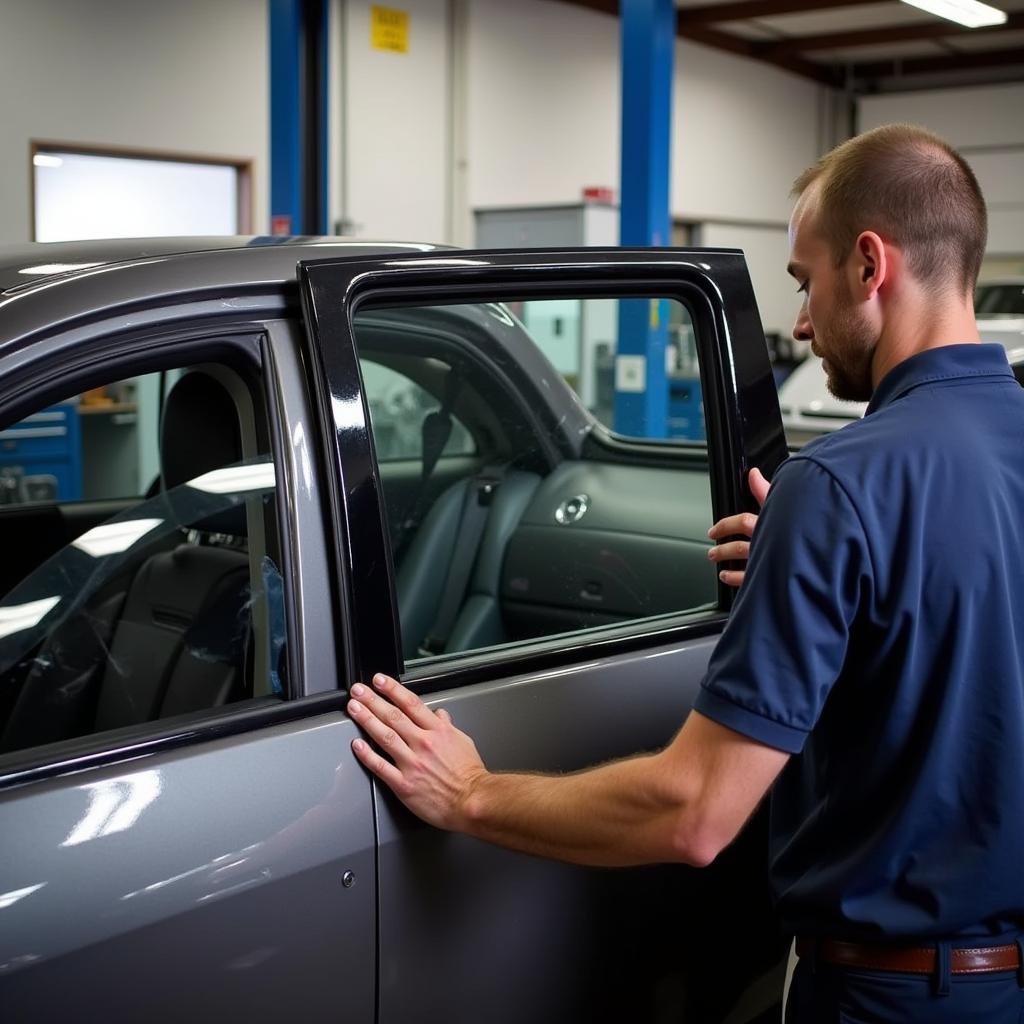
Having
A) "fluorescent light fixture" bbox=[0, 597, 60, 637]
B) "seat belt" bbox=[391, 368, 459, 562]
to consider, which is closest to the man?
"fluorescent light fixture" bbox=[0, 597, 60, 637]

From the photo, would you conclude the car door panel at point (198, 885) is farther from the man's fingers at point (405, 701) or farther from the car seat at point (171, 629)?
the car seat at point (171, 629)

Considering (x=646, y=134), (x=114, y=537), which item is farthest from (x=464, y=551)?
(x=646, y=134)

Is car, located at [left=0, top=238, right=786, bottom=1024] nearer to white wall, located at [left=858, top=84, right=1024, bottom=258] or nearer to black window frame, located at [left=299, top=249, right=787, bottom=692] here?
black window frame, located at [left=299, top=249, right=787, bottom=692]

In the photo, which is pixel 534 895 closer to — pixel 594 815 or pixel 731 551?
pixel 594 815

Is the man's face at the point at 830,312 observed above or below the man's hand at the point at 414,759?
above

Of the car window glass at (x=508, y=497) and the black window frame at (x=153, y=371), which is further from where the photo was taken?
the car window glass at (x=508, y=497)

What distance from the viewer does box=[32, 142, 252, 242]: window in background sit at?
8.27 metres

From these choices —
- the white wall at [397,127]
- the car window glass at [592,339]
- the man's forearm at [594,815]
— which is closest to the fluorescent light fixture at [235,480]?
the man's forearm at [594,815]

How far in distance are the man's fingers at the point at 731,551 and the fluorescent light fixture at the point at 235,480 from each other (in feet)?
2.28

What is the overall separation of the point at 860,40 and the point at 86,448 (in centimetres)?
922

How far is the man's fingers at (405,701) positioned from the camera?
1568 millimetres

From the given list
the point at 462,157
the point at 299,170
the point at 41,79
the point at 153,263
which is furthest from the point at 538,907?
the point at 462,157

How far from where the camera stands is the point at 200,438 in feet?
6.32

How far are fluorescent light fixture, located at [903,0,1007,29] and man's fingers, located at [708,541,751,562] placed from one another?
481 cm
